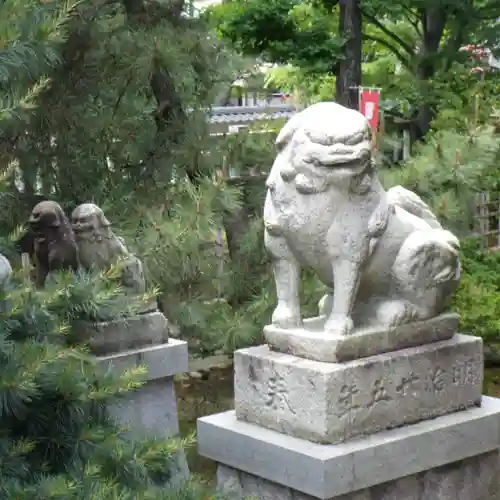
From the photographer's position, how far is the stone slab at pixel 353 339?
3697 millimetres

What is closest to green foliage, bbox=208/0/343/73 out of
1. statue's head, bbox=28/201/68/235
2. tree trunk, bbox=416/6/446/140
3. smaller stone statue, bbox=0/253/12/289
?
tree trunk, bbox=416/6/446/140

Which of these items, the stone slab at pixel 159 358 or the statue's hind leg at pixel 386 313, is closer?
the statue's hind leg at pixel 386 313

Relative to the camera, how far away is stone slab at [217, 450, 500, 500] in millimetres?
3766

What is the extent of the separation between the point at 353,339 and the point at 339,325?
0.24 ft

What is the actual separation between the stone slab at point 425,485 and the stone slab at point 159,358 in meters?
1.21

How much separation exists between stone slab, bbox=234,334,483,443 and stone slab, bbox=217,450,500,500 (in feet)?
0.73

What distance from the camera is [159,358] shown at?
527 cm

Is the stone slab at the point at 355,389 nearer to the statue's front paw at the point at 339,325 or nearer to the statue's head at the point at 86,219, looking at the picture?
the statue's front paw at the point at 339,325

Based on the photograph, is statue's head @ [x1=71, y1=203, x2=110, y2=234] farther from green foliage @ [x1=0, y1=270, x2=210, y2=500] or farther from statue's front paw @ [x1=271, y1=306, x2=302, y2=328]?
green foliage @ [x1=0, y1=270, x2=210, y2=500]

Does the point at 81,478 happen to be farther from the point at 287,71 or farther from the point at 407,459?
the point at 287,71

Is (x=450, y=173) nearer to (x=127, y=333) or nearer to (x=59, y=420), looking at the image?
(x=127, y=333)

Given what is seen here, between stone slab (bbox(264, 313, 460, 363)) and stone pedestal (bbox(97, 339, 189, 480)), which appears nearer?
stone slab (bbox(264, 313, 460, 363))

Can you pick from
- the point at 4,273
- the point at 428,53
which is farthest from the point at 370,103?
the point at 4,273

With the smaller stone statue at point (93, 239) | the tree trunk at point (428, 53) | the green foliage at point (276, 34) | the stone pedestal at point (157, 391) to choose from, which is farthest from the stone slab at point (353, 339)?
the tree trunk at point (428, 53)
